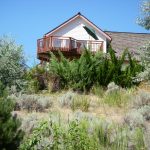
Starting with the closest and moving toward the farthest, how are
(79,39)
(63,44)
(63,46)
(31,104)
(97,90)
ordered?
1. (31,104)
2. (97,90)
3. (63,46)
4. (63,44)
5. (79,39)

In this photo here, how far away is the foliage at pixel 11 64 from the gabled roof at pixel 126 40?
75.4 feet

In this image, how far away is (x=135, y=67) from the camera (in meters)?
23.8

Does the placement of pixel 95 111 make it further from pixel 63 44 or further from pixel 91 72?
pixel 63 44

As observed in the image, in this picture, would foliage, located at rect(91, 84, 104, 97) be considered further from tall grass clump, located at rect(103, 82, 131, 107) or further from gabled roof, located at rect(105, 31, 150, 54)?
gabled roof, located at rect(105, 31, 150, 54)

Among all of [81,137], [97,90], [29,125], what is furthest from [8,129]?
[97,90]

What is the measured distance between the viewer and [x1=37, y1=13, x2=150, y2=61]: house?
37844 millimetres

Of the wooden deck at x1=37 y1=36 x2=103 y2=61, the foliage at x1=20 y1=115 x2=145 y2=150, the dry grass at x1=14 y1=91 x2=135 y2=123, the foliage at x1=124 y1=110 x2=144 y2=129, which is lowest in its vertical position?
the foliage at x1=20 y1=115 x2=145 y2=150

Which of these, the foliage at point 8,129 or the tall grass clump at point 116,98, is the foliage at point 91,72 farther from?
the foliage at point 8,129

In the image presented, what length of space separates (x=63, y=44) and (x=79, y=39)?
13.1 feet

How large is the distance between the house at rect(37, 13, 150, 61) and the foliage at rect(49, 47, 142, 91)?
12.0 m

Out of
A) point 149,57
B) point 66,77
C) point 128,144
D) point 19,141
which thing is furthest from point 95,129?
point 66,77

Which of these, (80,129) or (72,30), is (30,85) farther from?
(72,30)

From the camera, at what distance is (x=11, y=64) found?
1908 cm

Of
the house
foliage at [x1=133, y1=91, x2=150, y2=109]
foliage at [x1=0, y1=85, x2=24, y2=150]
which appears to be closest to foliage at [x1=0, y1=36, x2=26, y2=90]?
foliage at [x1=133, y1=91, x2=150, y2=109]
